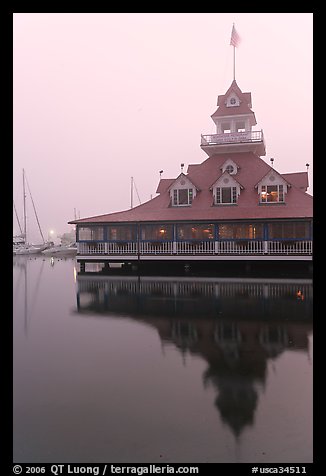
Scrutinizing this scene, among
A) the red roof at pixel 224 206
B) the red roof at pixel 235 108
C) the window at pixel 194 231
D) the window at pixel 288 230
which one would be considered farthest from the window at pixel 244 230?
the red roof at pixel 235 108

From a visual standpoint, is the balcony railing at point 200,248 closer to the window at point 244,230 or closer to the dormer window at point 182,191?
the window at point 244,230

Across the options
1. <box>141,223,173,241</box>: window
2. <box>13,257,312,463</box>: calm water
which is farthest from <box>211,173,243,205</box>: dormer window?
<box>13,257,312,463</box>: calm water

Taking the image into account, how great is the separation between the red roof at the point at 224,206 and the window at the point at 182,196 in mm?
610

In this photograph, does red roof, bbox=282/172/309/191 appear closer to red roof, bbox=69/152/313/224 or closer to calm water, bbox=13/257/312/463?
red roof, bbox=69/152/313/224

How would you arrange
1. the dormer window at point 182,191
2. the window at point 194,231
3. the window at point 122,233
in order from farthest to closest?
the window at point 122,233 → the window at point 194,231 → the dormer window at point 182,191

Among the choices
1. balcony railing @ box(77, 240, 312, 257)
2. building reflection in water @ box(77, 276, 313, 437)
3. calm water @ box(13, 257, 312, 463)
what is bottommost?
calm water @ box(13, 257, 312, 463)

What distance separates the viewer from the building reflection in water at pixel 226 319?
791cm

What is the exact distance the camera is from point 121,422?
633cm

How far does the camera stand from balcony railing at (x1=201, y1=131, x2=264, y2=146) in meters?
36.1

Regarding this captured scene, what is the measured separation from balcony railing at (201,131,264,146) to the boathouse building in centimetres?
10

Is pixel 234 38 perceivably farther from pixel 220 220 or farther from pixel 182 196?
pixel 220 220

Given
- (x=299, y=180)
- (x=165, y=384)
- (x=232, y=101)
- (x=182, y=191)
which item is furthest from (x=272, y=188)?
(x=165, y=384)
